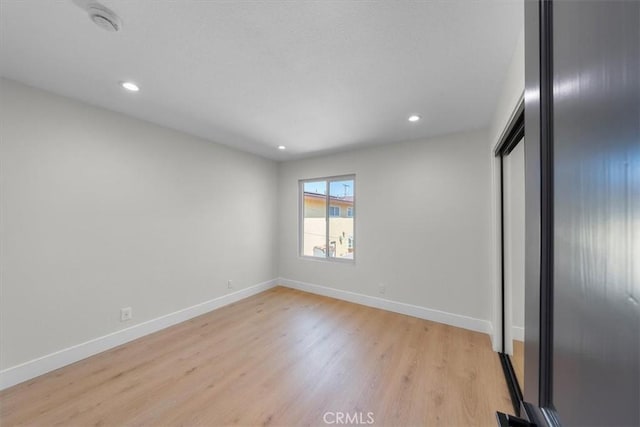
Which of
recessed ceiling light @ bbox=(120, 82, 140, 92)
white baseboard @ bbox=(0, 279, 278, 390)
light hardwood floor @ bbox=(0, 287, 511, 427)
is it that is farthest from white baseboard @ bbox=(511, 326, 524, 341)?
recessed ceiling light @ bbox=(120, 82, 140, 92)

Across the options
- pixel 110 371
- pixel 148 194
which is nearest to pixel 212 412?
pixel 110 371

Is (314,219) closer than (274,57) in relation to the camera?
No

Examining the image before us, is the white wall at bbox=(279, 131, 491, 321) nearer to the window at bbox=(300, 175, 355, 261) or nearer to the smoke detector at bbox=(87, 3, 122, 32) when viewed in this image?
the window at bbox=(300, 175, 355, 261)

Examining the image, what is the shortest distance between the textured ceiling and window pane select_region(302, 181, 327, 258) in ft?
5.93

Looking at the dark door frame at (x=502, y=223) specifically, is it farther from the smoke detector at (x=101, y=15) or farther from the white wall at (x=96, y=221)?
the white wall at (x=96, y=221)

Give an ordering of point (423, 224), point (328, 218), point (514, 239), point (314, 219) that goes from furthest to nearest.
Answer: point (314, 219) → point (328, 218) → point (423, 224) → point (514, 239)

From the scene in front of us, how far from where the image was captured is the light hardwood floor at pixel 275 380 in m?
1.62

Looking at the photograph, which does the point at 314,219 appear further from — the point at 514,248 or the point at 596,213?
the point at 596,213

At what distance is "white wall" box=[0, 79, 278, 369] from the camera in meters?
1.91

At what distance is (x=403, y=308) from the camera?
10.7 feet

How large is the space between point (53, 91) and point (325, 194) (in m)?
3.25

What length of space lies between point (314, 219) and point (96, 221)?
9.50 feet

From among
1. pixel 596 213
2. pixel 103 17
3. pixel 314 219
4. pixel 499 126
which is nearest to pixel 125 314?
pixel 103 17

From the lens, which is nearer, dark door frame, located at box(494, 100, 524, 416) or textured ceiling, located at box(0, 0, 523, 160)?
textured ceiling, located at box(0, 0, 523, 160)
